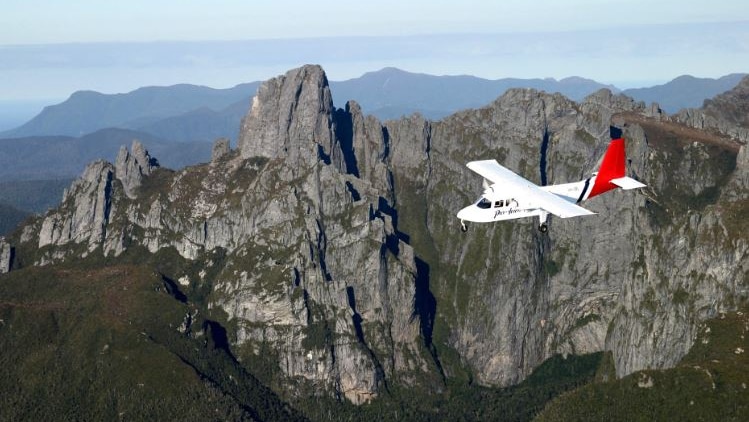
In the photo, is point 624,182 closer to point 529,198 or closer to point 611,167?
point 611,167

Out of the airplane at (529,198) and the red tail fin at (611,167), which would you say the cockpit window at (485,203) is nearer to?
the airplane at (529,198)

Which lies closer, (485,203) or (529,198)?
(529,198)

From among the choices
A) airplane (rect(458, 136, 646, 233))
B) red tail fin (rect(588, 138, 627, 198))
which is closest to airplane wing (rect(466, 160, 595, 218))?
airplane (rect(458, 136, 646, 233))

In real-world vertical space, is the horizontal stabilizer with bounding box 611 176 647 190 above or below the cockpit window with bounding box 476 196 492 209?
above

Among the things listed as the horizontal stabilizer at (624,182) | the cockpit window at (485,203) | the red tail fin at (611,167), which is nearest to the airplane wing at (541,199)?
the cockpit window at (485,203)

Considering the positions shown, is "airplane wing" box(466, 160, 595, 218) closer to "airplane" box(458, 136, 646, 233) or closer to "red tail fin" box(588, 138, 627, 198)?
"airplane" box(458, 136, 646, 233)

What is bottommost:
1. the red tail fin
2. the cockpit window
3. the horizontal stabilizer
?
the cockpit window

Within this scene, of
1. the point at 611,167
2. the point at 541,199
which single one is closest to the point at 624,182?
the point at 611,167

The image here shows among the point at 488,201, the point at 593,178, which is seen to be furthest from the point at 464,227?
the point at 593,178
